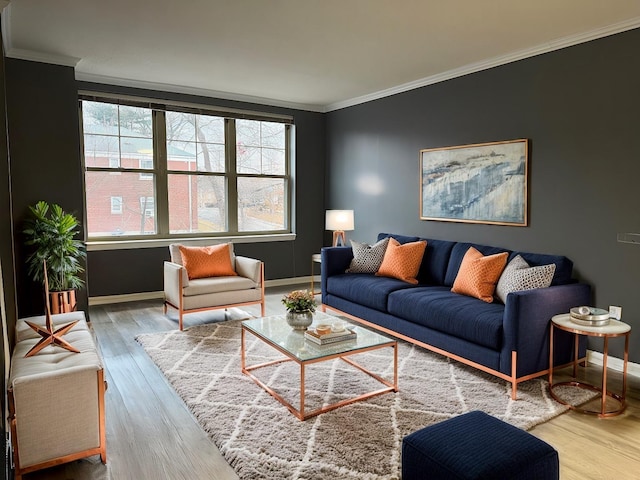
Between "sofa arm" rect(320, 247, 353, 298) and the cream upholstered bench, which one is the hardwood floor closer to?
the cream upholstered bench

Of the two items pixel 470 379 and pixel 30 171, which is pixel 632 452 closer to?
pixel 470 379

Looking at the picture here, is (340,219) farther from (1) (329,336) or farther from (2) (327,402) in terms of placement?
(2) (327,402)

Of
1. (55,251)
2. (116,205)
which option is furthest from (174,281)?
(116,205)

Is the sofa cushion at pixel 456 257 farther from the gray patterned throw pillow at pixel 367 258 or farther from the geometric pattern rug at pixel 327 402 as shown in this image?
the geometric pattern rug at pixel 327 402

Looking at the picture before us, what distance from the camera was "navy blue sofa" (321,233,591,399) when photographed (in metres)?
3.09

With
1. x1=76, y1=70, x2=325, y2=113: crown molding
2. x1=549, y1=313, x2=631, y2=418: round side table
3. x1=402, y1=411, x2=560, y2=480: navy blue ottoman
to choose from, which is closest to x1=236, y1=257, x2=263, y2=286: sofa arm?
x1=76, y1=70, x2=325, y2=113: crown molding

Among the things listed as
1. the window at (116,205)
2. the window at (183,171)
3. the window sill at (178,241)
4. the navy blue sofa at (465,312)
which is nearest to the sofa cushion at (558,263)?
the navy blue sofa at (465,312)

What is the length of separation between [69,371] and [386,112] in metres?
4.53

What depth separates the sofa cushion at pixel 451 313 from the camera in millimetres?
3209

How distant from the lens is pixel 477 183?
4555 mm

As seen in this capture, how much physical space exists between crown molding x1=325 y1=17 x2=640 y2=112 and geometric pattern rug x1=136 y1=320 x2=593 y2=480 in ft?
8.51

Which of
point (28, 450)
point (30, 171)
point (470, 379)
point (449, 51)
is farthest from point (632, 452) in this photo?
point (30, 171)

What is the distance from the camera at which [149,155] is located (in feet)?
18.4

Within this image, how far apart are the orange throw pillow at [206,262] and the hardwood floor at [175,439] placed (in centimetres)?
131
